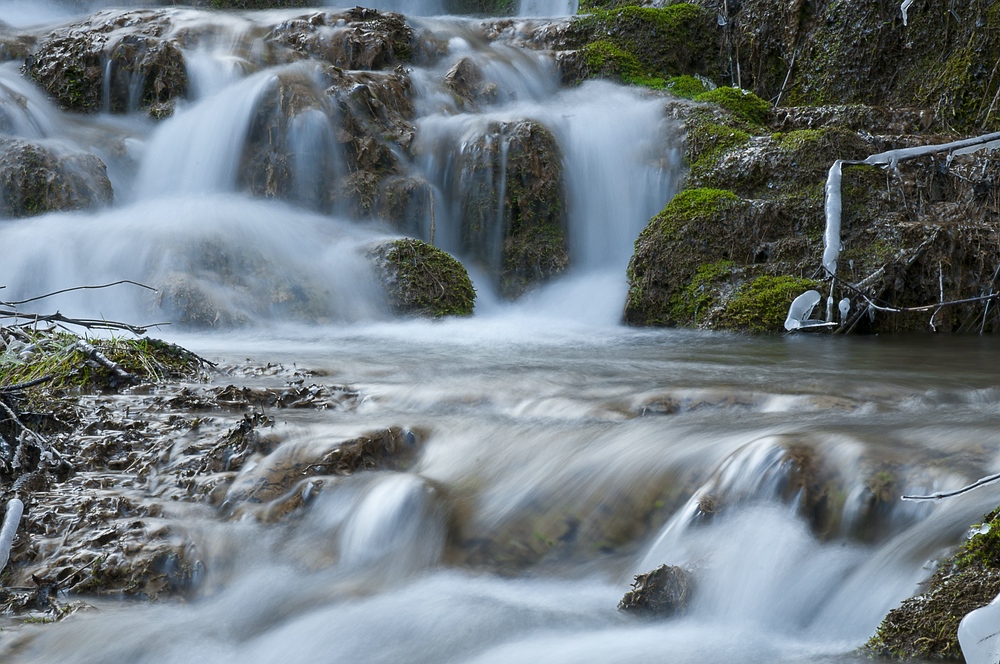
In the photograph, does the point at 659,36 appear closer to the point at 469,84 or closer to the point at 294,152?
the point at 469,84

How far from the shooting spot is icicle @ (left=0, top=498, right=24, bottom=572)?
273 cm

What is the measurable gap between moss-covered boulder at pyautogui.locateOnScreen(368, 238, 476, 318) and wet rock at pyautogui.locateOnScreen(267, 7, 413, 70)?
390 cm

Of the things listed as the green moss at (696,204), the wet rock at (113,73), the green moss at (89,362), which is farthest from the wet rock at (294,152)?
the green moss at (89,362)

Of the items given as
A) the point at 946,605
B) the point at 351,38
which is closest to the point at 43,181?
the point at 351,38

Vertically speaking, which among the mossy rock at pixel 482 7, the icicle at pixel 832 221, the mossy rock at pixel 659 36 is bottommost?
the icicle at pixel 832 221

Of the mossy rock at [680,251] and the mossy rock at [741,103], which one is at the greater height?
the mossy rock at [741,103]

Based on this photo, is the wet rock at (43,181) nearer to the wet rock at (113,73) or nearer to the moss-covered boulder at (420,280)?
the wet rock at (113,73)

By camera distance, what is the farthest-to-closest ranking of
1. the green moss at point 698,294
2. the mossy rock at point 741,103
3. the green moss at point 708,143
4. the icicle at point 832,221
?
the mossy rock at point 741,103 < the green moss at point 708,143 < the green moss at point 698,294 < the icicle at point 832,221

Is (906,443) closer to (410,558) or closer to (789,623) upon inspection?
(789,623)

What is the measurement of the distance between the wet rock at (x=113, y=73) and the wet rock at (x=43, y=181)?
A: 173 cm

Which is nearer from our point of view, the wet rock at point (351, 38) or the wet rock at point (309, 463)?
the wet rock at point (309, 463)

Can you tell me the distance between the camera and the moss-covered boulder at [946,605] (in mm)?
2258

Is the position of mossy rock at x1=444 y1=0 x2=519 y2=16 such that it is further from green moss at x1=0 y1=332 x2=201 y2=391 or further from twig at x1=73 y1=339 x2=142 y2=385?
twig at x1=73 y1=339 x2=142 y2=385

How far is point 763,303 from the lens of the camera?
755 cm
